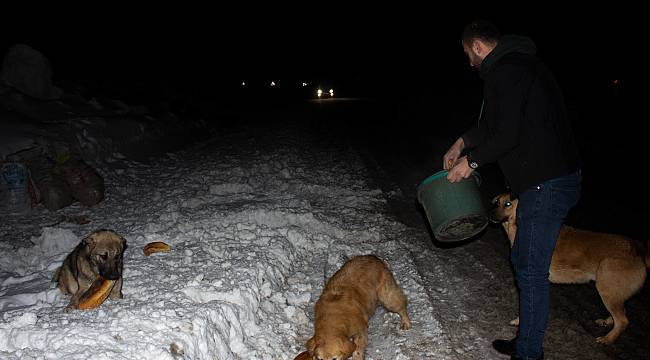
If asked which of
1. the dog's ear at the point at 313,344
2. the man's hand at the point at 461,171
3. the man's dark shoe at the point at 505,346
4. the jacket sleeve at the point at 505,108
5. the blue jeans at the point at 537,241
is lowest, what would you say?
the man's dark shoe at the point at 505,346

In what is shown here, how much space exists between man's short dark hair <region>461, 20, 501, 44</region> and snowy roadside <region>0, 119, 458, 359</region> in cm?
267

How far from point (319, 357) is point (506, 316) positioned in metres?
2.14

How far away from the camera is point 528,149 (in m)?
2.99

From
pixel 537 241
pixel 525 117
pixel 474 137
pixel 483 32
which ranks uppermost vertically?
pixel 483 32

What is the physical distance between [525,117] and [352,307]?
7.15 feet

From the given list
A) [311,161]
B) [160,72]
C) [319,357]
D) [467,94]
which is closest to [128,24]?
[160,72]

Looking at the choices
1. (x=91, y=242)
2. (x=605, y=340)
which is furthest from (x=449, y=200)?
(x=91, y=242)

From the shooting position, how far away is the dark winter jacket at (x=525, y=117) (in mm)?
2869

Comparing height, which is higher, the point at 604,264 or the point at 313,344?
the point at 604,264

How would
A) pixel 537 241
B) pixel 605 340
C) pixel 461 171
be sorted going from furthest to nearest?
pixel 605 340 < pixel 461 171 < pixel 537 241

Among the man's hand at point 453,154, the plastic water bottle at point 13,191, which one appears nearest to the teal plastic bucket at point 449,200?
the man's hand at point 453,154

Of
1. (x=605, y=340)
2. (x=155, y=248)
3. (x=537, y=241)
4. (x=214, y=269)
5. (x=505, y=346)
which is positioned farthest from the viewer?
(x=155, y=248)

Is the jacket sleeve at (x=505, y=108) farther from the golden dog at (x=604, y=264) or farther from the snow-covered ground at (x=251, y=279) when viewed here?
the snow-covered ground at (x=251, y=279)

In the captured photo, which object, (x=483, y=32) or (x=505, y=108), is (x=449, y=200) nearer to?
(x=505, y=108)
